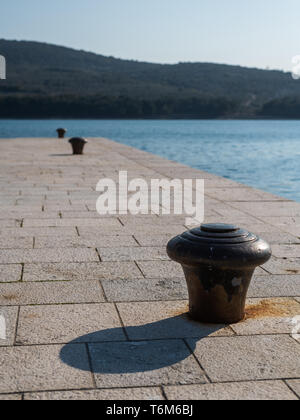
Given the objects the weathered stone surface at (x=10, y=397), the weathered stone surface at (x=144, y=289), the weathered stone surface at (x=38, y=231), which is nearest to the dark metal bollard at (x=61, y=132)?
the weathered stone surface at (x=38, y=231)

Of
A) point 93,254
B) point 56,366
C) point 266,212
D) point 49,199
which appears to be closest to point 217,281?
point 56,366

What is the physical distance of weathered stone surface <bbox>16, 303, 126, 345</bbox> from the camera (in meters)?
3.99

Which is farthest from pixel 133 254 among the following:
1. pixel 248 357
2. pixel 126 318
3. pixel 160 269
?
pixel 248 357

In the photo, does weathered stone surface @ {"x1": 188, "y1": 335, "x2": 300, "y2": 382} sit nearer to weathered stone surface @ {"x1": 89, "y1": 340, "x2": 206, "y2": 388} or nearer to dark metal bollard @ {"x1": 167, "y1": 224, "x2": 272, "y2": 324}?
weathered stone surface @ {"x1": 89, "y1": 340, "x2": 206, "y2": 388}

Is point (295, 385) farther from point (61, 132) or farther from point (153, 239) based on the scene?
point (61, 132)

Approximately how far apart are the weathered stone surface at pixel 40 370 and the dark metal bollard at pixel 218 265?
0.89 m

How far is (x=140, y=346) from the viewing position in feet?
12.7

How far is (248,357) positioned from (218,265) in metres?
0.62

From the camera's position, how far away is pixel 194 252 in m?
4.06

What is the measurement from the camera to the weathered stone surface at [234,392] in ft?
10.5

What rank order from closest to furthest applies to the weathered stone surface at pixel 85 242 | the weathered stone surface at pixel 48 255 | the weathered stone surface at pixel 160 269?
the weathered stone surface at pixel 160 269 → the weathered stone surface at pixel 48 255 → the weathered stone surface at pixel 85 242

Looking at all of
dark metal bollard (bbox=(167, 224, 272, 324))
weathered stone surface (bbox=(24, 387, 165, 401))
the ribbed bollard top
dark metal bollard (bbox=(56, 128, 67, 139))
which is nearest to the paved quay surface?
weathered stone surface (bbox=(24, 387, 165, 401))

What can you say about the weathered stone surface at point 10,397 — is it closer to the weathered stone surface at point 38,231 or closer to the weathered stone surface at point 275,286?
the weathered stone surface at point 275,286

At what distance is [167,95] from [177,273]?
116 meters
